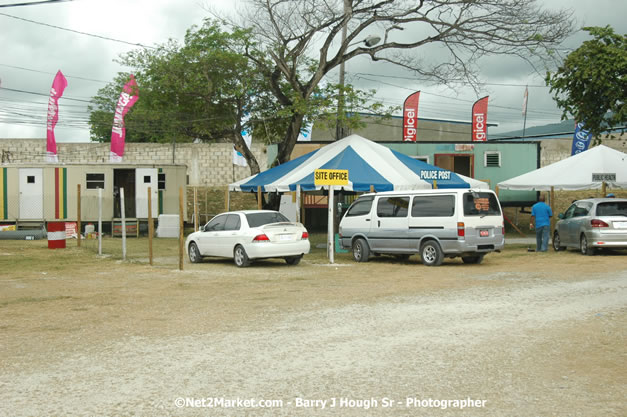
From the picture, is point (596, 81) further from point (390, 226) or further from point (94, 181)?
point (94, 181)

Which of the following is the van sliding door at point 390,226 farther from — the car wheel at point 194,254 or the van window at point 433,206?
the car wheel at point 194,254

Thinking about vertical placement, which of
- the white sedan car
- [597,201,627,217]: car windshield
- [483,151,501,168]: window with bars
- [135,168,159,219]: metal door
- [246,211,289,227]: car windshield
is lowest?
the white sedan car

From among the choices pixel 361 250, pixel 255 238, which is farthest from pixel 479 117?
pixel 255 238

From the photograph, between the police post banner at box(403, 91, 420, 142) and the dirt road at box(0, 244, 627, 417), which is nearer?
the dirt road at box(0, 244, 627, 417)

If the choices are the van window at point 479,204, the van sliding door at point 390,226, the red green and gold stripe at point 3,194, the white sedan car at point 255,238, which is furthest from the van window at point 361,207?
the red green and gold stripe at point 3,194

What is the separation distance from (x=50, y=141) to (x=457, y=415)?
121 ft

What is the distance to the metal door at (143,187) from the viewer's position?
97.2 ft

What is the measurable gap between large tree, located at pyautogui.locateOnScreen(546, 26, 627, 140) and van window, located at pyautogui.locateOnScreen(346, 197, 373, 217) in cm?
691

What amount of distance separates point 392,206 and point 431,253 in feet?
5.54

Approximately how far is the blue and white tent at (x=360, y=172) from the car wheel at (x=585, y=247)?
174 inches

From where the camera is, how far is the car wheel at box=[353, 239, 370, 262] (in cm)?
1838

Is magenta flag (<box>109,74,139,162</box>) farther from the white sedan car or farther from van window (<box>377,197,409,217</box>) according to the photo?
van window (<box>377,197,409,217</box>)

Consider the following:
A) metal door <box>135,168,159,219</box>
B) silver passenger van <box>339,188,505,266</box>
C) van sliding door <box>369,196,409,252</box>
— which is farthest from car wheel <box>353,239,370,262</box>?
metal door <box>135,168,159,219</box>

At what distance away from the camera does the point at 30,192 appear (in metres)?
29.1
